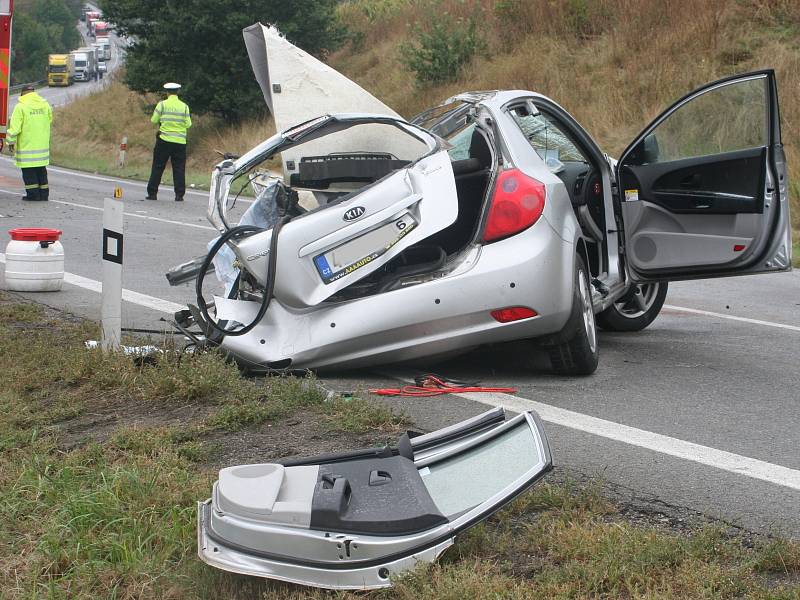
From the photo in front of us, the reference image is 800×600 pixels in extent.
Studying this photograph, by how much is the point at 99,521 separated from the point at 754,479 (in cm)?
244

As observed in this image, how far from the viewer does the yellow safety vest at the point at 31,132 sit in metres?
17.5

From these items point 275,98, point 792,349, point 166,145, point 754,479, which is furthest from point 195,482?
point 166,145

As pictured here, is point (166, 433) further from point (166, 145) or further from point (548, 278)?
point (166, 145)

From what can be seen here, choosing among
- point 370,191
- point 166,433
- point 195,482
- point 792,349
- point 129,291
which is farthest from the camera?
point 129,291

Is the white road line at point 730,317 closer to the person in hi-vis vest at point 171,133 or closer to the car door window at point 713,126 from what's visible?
the car door window at point 713,126

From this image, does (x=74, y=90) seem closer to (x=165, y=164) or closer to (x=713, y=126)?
(x=165, y=164)

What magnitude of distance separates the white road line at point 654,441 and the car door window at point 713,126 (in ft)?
7.10

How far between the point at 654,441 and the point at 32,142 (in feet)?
49.0

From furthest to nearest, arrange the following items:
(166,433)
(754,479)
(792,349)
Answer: (792,349) → (166,433) → (754,479)

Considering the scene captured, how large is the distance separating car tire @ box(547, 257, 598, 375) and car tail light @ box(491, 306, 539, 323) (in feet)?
0.83

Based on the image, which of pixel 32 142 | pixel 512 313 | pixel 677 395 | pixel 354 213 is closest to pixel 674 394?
pixel 677 395

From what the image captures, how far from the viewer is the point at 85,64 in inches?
3130

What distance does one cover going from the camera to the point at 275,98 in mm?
6855

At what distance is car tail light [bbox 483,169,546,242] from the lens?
5738mm
